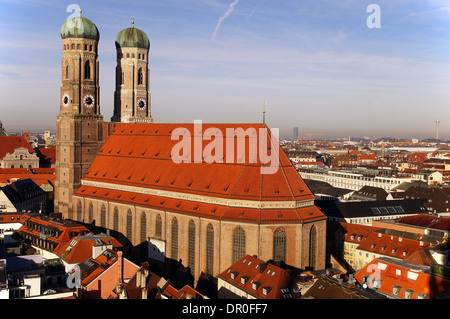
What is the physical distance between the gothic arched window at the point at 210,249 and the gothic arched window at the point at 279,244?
7.48 m

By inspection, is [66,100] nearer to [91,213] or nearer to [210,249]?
[91,213]

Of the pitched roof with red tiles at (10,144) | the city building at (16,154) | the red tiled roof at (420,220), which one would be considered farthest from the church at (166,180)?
the pitched roof with red tiles at (10,144)

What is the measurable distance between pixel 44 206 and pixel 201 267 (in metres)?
55.3

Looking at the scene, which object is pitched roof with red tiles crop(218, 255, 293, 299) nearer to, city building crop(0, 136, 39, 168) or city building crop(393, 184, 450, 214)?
city building crop(393, 184, 450, 214)

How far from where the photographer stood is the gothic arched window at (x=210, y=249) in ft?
193

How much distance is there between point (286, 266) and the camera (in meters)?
56.8

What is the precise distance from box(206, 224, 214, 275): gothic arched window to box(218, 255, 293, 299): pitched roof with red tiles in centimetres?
748

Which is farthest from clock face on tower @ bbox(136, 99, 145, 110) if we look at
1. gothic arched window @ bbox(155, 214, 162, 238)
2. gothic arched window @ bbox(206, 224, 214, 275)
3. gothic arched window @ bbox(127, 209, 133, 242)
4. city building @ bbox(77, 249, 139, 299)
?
city building @ bbox(77, 249, 139, 299)

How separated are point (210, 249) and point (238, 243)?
151 inches

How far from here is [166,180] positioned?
6875cm

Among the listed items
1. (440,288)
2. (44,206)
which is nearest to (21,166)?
(44,206)

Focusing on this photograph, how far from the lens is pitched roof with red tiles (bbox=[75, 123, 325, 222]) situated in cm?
5900

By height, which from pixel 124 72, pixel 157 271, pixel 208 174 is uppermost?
pixel 124 72
